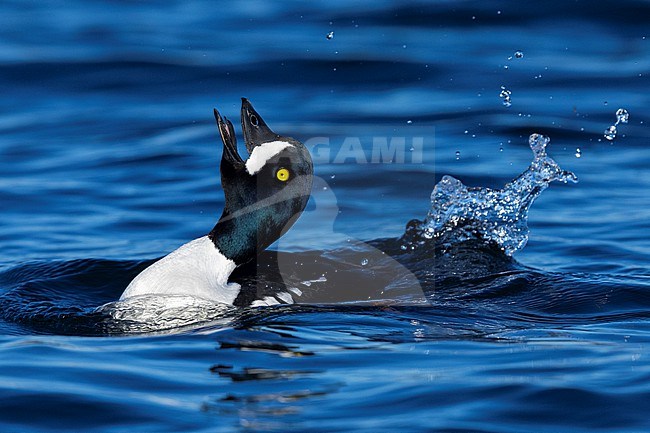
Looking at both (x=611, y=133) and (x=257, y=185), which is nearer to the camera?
(x=257, y=185)

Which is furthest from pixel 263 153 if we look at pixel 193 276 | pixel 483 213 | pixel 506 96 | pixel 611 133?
pixel 506 96

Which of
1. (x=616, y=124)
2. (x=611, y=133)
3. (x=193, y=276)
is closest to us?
(x=193, y=276)

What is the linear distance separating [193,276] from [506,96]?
5933 mm

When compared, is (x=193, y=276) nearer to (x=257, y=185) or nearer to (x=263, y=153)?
(x=257, y=185)

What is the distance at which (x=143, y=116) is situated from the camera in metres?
11.2

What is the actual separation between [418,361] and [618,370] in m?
0.81

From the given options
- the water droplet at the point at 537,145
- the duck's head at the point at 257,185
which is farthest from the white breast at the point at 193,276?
the water droplet at the point at 537,145

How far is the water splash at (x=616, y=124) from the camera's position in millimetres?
10227

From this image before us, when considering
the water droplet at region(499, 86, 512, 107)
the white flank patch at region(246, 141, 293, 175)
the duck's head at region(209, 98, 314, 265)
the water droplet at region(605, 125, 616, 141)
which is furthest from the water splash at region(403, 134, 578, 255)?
the water droplet at region(499, 86, 512, 107)

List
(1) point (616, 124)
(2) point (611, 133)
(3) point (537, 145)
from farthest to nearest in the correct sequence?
(1) point (616, 124), (2) point (611, 133), (3) point (537, 145)

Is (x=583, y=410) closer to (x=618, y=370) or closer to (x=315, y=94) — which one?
(x=618, y=370)

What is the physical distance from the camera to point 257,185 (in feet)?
20.0

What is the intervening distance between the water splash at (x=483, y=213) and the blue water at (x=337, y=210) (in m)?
0.17

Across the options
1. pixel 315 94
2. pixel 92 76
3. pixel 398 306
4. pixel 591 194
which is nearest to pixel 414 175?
pixel 591 194
